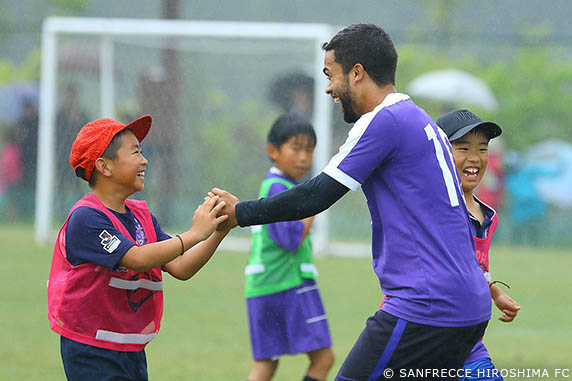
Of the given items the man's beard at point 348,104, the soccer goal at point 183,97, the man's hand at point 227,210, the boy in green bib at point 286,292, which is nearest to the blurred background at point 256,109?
the soccer goal at point 183,97

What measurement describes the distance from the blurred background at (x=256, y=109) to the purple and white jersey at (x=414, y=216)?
18.2 feet

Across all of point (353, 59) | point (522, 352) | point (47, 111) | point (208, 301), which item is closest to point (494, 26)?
point (47, 111)

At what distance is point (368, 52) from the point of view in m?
3.23

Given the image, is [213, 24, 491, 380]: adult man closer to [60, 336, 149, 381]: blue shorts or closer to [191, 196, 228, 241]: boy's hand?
[191, 196, 228, 241]: boy's hand

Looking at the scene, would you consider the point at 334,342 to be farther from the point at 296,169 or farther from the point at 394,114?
the point at 394,114

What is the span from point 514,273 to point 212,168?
4.74 metres

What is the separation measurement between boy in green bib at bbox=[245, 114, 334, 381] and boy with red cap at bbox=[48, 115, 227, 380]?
138 centimetres

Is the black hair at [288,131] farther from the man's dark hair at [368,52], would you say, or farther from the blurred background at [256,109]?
the blurred background at [256,109]

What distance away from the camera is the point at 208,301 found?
8.57 metres

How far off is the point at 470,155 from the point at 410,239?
3.63ft

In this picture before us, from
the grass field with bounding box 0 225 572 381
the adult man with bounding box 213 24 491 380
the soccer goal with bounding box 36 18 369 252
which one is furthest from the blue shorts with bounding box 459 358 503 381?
the soccer goal with bounding box 36 18 369 252

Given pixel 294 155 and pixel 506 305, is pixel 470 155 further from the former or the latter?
pixel 294 155

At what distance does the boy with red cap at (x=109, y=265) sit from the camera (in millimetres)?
3344

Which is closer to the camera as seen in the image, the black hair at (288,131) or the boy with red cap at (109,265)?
the boy with red cap at (109,265)
